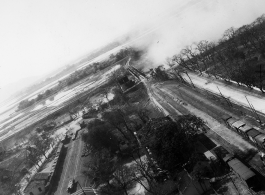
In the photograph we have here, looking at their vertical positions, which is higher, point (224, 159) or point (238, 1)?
point (238, 1)

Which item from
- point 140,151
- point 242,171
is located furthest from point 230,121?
point 140,151

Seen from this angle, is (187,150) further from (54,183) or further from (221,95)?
(54,183)

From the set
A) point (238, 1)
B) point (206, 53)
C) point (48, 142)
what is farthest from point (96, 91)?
point (238, 1)

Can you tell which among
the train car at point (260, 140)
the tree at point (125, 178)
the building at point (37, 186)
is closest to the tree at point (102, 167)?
the tree at point (125, 178)

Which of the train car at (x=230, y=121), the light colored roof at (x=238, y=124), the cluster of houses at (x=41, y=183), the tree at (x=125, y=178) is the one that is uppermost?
the cluster of houses at (x=41, y=183)

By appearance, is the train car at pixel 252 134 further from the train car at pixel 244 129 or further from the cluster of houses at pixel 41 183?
the cluster of houses at pixel 41 183

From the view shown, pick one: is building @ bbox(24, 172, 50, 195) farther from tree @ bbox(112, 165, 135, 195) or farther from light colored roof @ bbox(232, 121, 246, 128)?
light colored roof @ bbox(232, 121, 246, 128)

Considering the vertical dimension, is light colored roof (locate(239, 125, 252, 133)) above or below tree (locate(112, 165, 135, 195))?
above

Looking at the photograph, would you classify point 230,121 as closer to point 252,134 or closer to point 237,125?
point 237,125

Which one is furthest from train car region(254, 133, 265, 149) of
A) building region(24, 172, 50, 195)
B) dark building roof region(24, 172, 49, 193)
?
dark building roof region(24, 172, 49, 193)
